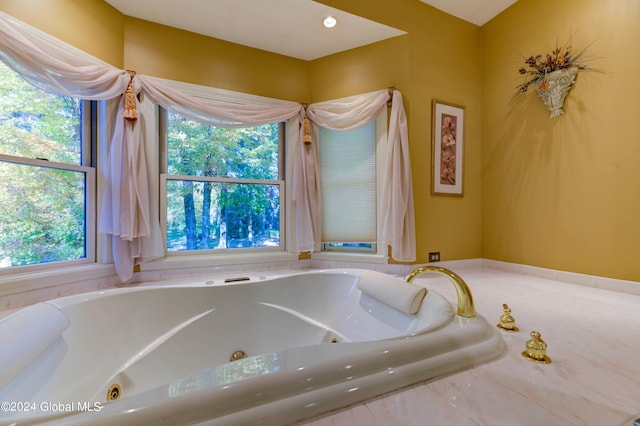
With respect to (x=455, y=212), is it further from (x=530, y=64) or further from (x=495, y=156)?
(x=530, y=64)

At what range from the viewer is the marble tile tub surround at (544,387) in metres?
0.60

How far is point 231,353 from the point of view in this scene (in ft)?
5.37

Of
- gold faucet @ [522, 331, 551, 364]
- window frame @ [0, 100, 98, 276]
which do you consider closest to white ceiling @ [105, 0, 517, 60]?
window frame @ [0, 100, 98, 276]

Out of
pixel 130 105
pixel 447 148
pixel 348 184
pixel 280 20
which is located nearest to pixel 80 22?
pixel 130 105

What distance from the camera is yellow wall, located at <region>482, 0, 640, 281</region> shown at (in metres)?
1.52

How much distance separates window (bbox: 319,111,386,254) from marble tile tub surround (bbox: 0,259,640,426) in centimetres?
111

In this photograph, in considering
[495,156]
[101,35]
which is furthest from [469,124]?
[101,35]

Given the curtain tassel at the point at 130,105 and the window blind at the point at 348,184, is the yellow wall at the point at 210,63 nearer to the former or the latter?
the curtain tassel at the point at 130,105

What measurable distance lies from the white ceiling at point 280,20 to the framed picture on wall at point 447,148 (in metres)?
0.70

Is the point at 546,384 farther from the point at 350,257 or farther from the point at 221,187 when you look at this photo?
the point at 221,187

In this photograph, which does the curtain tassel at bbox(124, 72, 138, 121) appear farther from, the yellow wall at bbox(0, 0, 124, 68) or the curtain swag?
the yellow wall at bbox(0, 0, 124, 68)

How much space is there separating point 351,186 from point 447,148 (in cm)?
83

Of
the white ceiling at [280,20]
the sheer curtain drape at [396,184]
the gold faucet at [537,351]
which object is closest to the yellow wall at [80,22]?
the white ceiling at [280,20]

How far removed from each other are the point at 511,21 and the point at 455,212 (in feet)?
4.94
